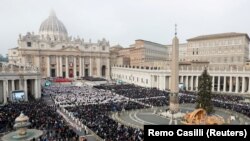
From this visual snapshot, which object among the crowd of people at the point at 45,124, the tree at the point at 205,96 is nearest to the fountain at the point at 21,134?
the crowd of people at the point at 45,124

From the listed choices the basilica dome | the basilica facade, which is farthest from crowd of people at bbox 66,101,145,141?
the basilica dome

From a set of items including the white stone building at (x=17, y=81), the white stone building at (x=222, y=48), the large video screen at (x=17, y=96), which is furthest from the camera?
the white stone building at (x=222, y=48)

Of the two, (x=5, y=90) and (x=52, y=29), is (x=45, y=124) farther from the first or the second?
(x=52, y=29)

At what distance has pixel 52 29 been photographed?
10700 centimetres

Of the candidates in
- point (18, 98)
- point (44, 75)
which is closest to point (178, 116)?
point (18, 98)

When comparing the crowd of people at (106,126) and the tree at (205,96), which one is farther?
the tree at (205,96)

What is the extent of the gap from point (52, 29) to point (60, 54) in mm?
→ 21149

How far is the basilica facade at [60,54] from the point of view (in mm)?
86250

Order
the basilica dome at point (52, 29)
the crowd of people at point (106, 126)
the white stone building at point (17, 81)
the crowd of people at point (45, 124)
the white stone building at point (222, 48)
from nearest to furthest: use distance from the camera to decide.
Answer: the crowd of people at point (106, 126)
the crowd of people at point (45, 124)
the white stone building at point (17, 81)
the white stone building at point (222, 48)
the basilica dome at point (52, 29)

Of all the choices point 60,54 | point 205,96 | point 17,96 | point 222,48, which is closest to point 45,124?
point 17,96

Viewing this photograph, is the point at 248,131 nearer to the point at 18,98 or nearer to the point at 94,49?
the point at 18,98

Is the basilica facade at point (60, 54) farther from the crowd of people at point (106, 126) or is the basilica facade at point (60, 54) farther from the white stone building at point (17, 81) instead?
the crowd of people at point (106, 126)

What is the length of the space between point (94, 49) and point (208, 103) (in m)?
76.5

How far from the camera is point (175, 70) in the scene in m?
31.8
